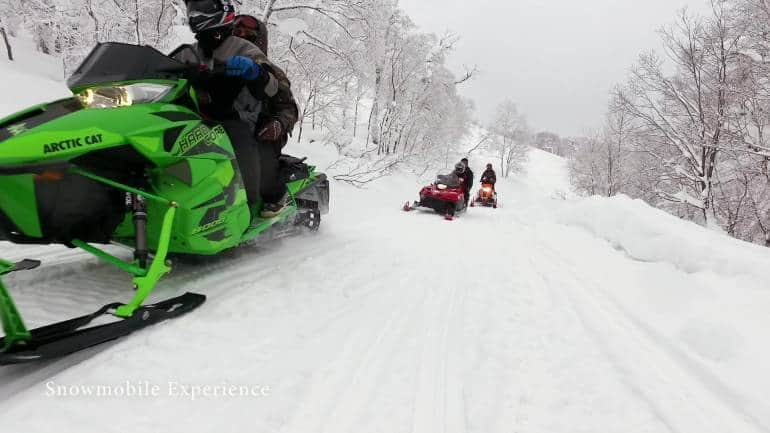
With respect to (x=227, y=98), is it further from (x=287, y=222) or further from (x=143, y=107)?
(x=287, y=222)

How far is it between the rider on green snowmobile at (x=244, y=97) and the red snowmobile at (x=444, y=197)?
18.7 ft

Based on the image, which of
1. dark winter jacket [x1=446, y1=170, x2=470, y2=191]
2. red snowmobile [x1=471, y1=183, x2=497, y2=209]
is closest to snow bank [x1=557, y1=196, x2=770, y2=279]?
dark winter jacket [x1=446, y1=170, x2=470, y2=191]

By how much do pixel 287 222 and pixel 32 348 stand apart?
2.63 meters

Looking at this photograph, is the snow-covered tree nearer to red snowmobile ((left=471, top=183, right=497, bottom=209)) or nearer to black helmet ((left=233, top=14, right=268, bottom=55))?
red snowmobile ((left=471, top=183, right=497, bottom=209))

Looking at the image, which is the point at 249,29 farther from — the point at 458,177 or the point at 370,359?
the point at 458,177

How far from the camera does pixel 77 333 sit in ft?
5.31

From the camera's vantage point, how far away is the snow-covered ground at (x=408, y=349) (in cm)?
142

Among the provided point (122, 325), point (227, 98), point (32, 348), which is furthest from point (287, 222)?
point (32, 348)

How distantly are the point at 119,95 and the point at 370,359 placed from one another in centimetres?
185

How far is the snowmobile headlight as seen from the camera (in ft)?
6.49

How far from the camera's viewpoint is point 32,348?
4.86 ft

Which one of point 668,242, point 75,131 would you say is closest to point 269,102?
point 75,131

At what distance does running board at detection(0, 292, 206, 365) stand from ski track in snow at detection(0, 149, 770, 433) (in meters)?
0.07

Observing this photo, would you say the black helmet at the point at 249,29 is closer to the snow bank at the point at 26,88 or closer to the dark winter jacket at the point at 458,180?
the dark winter jacket at the point at 458,180
